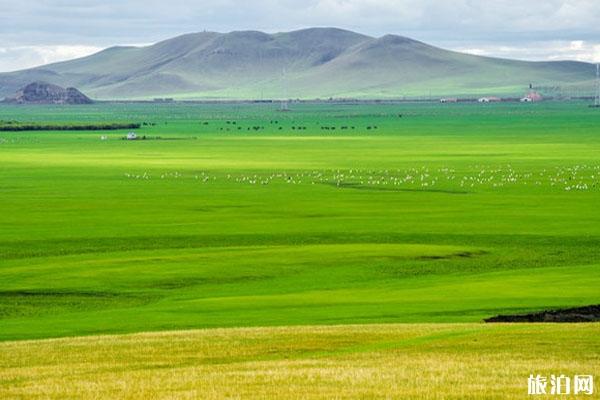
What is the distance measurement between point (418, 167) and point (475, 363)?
70955 mm

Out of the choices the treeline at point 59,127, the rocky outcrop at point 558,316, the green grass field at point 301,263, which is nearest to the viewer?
the green grass field at point 301,263

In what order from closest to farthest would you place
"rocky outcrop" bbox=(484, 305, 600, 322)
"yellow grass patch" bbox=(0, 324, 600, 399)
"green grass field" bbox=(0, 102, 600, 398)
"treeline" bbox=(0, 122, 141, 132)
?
"yellow grass patch" bbox=(0, 324, 600, 399)
"green grass field" bbox=(0, 102, 600, 398)
"rocky outcrop" bbox=(484, 305, 600, 322)
"treeline" bbox=(0, 122, 141, 132)

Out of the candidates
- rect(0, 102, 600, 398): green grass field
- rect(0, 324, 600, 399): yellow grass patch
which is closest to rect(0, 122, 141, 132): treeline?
rect(0, 102, 600, 398): green grass field

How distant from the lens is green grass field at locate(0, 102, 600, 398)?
25156mm

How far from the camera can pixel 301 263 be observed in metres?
44.8

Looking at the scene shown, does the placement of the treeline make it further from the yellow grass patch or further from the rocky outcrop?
the yellow grass patch

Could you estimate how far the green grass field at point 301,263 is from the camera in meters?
25.2

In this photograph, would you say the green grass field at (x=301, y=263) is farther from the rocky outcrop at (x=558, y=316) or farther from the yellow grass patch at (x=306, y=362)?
the rocky outcrop at (x=558, y=316)

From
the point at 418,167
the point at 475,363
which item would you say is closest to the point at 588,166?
the point at 418,167

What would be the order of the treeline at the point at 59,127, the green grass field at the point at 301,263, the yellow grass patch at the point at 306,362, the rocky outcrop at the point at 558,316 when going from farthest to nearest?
the treeline at the point at 59,127, the rocky outcrop at the point at 558,316, the green grass field at the point at 301,263, the yellow grass patch at the point at 306,362

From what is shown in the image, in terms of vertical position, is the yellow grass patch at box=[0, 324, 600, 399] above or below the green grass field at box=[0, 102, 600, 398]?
above

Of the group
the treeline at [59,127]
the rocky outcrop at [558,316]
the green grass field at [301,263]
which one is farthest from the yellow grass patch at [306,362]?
the treeline at [59,127]

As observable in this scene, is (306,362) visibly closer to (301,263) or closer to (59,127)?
(301,263)

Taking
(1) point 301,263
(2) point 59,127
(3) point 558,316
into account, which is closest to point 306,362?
(3) point 558,316
